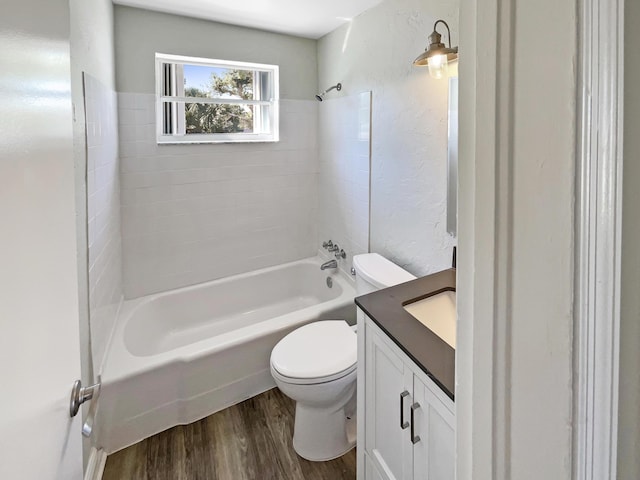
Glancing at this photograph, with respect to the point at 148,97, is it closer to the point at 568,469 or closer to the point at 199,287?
the point at 199,287

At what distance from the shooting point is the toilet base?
174 cm

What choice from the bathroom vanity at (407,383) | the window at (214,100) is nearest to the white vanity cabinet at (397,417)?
the bathroom vanity at (407,383)

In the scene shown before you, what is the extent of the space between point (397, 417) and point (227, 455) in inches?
41.0

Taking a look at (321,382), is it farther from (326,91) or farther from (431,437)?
(326,91)

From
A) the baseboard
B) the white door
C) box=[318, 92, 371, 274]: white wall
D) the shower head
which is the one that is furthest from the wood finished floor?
the shower head

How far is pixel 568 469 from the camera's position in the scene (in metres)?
0.42

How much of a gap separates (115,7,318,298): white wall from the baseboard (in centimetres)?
108

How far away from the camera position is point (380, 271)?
2043mm

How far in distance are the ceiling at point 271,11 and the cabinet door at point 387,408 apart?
1.99 meters

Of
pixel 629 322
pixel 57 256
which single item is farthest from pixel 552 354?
pixel 57 256

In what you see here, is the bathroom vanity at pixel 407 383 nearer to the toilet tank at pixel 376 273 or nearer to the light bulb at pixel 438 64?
the toilet tank at pixel 376 273

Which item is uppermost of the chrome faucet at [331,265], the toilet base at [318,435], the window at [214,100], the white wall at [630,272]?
the window at [214,100]

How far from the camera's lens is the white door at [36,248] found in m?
0.48

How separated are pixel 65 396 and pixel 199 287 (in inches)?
82.8
